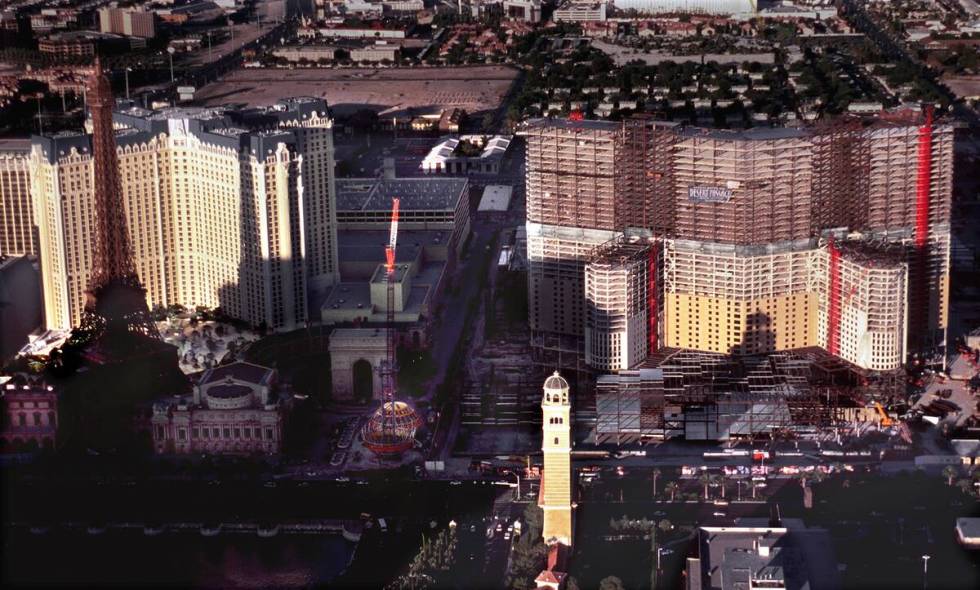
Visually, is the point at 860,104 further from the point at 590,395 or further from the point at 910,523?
the point at 910,523

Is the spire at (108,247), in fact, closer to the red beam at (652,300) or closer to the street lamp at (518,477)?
the street lamp at (518,477)

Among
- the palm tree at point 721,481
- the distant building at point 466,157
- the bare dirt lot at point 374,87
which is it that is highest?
the bare dirt lot at point 374,87

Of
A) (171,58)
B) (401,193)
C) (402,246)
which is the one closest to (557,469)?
(402,246)

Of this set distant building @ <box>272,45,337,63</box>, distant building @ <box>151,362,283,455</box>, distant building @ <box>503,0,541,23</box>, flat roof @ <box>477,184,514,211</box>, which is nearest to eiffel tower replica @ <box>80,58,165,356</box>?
distant building @ <box>151,362,283,455</box>

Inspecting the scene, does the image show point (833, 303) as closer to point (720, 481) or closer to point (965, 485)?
point (965, 485)

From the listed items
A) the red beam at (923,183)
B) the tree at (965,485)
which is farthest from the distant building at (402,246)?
the tree at (965,485)

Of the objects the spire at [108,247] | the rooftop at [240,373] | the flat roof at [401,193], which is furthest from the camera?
the flat roof at [401,193]

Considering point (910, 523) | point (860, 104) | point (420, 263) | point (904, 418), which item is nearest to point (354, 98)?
point (860, 104)

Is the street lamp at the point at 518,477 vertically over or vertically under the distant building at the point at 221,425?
under
